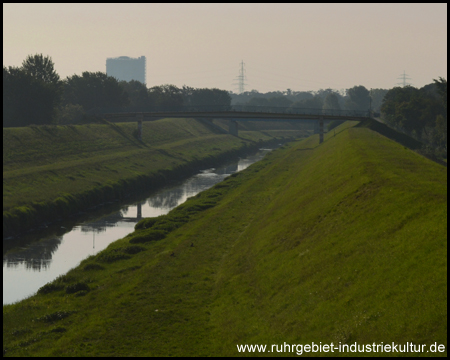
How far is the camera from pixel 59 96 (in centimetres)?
11938

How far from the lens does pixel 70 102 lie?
5940 inches

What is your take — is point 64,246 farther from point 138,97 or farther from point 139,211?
point 138,97

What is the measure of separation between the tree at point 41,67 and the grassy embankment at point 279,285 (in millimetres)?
103631

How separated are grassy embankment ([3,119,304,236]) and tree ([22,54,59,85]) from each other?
2288 centimetres

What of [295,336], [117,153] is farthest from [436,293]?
[117,153]

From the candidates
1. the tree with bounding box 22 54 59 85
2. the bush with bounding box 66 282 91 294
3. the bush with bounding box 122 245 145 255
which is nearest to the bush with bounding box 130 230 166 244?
the bush with bounding box 122 245 145 255

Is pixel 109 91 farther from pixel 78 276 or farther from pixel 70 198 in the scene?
pixel 78 276

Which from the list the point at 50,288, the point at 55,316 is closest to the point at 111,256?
the point at 50,288

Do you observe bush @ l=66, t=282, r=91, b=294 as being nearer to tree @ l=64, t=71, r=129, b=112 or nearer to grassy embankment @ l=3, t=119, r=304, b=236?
grassy embankment @ l=3, t=119, r=304, b=236

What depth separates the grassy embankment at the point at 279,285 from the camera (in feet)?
64.3

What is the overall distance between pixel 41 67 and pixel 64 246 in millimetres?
97821

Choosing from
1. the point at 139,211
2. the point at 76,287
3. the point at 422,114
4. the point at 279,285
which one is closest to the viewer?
the point at 279,285

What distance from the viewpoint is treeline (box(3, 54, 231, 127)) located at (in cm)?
11056

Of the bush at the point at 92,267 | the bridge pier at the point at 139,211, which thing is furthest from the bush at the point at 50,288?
the bridge pier at the point at 139,211
